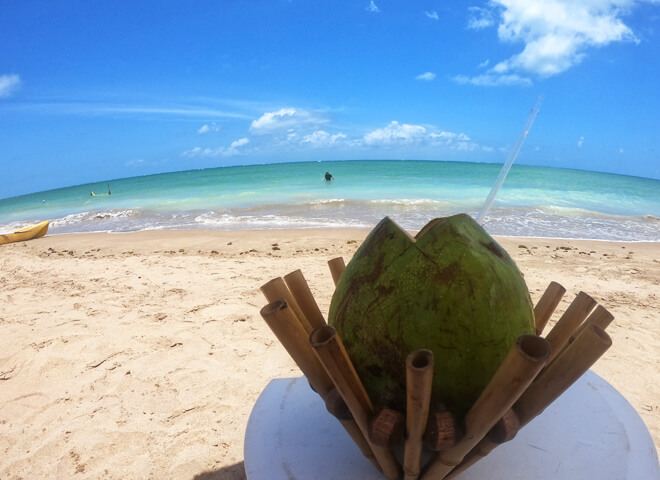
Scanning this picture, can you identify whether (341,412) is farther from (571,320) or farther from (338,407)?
(571,320)

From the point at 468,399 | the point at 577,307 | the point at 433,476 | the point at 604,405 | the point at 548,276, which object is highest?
the point at 577,307

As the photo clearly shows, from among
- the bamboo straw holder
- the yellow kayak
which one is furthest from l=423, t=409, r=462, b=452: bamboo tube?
the yellow kayak

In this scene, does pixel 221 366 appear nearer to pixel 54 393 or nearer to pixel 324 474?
pixel 54 393

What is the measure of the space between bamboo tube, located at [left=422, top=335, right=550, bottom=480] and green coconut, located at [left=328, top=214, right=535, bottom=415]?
0.11 meters

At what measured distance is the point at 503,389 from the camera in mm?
815

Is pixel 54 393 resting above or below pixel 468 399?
below

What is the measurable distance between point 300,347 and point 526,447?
0.79 metres

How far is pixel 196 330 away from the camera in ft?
12.2

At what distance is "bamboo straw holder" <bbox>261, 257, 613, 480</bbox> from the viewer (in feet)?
2.63

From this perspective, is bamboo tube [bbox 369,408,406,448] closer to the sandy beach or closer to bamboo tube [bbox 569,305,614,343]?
bamboo tube [bbox 569,305,614,343]

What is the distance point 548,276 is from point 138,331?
190 inches

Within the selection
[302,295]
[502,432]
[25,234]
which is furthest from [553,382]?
[25,234]

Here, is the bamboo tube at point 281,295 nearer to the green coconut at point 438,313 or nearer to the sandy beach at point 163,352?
the green coconut at point 438,313

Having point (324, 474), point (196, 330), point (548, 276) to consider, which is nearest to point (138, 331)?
point (196, 330)
